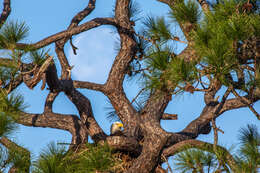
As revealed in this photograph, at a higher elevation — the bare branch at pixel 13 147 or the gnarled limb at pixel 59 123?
the gnarled limb at pixel 59 123

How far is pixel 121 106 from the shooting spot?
3402mm

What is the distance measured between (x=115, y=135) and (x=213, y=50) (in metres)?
1.22

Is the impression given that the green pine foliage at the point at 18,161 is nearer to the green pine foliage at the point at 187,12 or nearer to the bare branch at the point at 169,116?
the green pine foliage at the point at 187,12

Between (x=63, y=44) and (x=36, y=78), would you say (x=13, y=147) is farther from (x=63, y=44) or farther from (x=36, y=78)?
(x=63, y=44)

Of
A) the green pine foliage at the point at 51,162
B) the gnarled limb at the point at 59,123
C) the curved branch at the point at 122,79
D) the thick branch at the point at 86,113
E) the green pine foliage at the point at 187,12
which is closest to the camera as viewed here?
the green pine foliage at the point at 51,162

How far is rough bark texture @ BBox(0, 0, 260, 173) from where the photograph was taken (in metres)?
2.64

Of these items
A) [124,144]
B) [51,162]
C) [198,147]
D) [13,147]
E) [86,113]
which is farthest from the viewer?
[86,113]

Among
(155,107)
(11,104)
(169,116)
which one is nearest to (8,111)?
(11,104)

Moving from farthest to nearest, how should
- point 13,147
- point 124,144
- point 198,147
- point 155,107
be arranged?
1. point 155,107
2. point 124,144
3. point 198,147
4. point 13,147

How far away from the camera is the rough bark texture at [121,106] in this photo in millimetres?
2637

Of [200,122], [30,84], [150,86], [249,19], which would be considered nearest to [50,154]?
[30,84]

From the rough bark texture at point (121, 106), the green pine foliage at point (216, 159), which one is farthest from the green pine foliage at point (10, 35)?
the green pine foliage at point (216, 159)

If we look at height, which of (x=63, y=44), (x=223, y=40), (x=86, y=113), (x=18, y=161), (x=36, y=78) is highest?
(x=63, y=44)

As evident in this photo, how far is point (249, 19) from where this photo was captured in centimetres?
245
